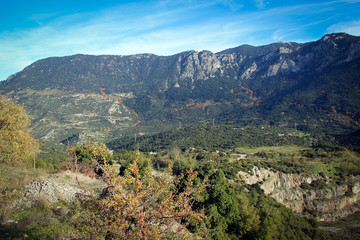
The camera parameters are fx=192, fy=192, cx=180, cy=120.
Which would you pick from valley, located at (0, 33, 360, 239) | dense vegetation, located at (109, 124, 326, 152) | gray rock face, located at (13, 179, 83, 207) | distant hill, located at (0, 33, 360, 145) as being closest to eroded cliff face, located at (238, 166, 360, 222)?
valley, located at (0, 33, 360, 239)

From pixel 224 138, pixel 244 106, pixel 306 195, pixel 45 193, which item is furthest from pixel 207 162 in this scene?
pixel 244 106

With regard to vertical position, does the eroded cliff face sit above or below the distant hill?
below

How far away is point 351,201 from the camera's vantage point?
4944cm

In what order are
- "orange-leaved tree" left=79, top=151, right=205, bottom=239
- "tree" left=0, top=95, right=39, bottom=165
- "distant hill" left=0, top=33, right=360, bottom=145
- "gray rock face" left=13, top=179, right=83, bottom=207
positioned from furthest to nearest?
"distant hill" left=0, top=33, right=360, bottom=145, "tree" left=0, top=95, right=39, bottom=165, "gray rock face" left=13, top=179, right=83, bottom=207, "orange-leaved tree" left=79, top=151, right=205, bottom=239

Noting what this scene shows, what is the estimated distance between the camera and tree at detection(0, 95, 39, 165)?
59.9 ft

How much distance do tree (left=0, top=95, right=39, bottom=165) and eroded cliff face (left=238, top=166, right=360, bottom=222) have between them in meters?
39.6

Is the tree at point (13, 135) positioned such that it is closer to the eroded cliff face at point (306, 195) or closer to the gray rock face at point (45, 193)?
the gray rock face at point (45, 193)

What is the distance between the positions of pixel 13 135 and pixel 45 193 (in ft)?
33.5

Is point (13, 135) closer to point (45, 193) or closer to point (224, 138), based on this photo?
point (45, 193)

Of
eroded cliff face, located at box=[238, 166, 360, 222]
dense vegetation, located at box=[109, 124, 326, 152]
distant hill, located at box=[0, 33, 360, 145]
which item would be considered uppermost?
distant hill, located at box=[0, 33, 360, 145]

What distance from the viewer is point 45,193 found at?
14.0 m

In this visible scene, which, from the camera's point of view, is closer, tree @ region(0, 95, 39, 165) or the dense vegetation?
tree @ region(0, 95, 39, 165)

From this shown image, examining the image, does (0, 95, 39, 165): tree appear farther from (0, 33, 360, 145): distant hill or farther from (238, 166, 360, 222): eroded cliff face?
(0, 33, 360, 145): distant hill

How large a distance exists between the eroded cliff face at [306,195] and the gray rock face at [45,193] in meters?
37.5
